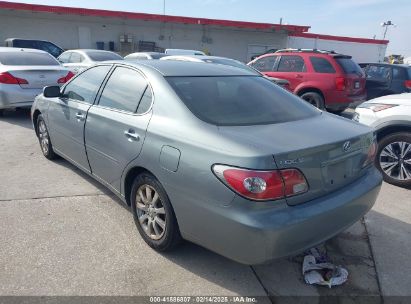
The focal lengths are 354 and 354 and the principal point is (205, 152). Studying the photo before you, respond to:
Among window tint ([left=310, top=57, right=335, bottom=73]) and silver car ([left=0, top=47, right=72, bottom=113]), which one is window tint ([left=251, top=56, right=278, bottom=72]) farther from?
silver car ([left=0, top=47, right=72, bottom=113])

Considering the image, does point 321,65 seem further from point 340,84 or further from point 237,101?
point 237,101

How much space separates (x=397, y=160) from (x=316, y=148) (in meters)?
3.02

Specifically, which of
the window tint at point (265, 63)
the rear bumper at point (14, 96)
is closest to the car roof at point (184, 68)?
the rear bumper at point (14, 96)

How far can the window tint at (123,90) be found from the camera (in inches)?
129

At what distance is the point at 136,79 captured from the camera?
11.1ft

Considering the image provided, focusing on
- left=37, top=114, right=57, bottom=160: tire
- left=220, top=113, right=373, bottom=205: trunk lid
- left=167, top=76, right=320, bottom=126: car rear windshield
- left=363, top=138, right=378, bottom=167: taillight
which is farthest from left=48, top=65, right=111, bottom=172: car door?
left=363, top=138, right=378, bottom=167: taillight

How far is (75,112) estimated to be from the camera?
406 centimetres

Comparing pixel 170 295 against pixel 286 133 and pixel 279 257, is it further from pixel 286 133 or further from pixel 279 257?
pixel 286 133

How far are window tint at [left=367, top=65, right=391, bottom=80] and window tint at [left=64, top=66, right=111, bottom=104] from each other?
837 centimetres

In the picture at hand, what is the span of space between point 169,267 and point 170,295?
1.11ft

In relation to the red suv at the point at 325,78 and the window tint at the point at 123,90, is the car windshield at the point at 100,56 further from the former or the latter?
the window tint at the point at 123,90

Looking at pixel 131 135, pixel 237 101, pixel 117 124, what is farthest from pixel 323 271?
pixel 117 124

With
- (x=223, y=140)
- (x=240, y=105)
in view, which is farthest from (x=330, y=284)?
(x=240, y=105)

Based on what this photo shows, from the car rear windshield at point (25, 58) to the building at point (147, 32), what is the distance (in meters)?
18.5
